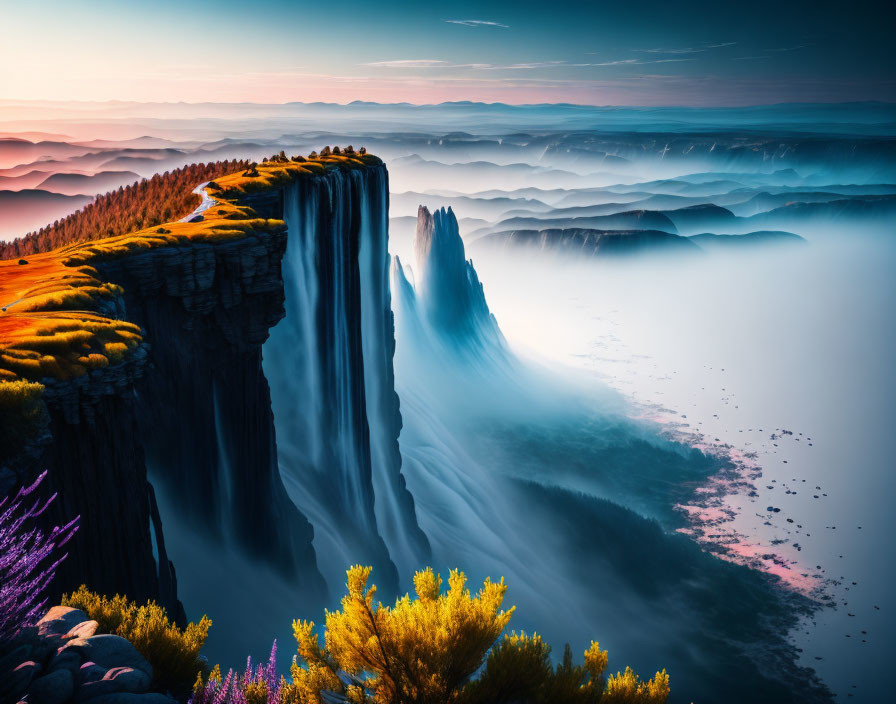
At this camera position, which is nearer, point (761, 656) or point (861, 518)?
point (761, 656)

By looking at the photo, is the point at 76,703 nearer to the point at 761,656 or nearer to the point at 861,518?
the point at 761,656

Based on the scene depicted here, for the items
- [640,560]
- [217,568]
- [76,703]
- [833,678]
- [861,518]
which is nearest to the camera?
[76,703]

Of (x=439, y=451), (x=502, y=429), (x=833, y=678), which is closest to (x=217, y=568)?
(x=439, y=451)

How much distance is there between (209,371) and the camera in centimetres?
2328

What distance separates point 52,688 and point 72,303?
33.5ft

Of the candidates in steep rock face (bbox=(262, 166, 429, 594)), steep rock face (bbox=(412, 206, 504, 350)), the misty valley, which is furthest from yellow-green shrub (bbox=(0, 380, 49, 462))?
steep rock face (bbox=(412, 206, 504, 350))

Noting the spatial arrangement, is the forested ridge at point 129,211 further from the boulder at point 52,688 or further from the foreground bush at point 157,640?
the boulder at point 52,688

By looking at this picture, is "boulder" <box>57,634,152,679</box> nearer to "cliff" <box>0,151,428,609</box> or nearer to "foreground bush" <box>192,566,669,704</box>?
"foreground bush" <box>192,566,669,704</box>

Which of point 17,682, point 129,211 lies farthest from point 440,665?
point 129,211

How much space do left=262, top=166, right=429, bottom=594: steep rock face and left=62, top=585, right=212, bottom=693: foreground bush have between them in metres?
21.4

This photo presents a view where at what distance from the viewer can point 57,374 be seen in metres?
12.5

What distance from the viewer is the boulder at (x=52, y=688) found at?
838 cm

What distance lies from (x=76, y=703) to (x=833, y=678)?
73650 millimetres

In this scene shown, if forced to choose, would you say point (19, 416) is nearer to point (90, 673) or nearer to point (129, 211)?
point (90, 673)
